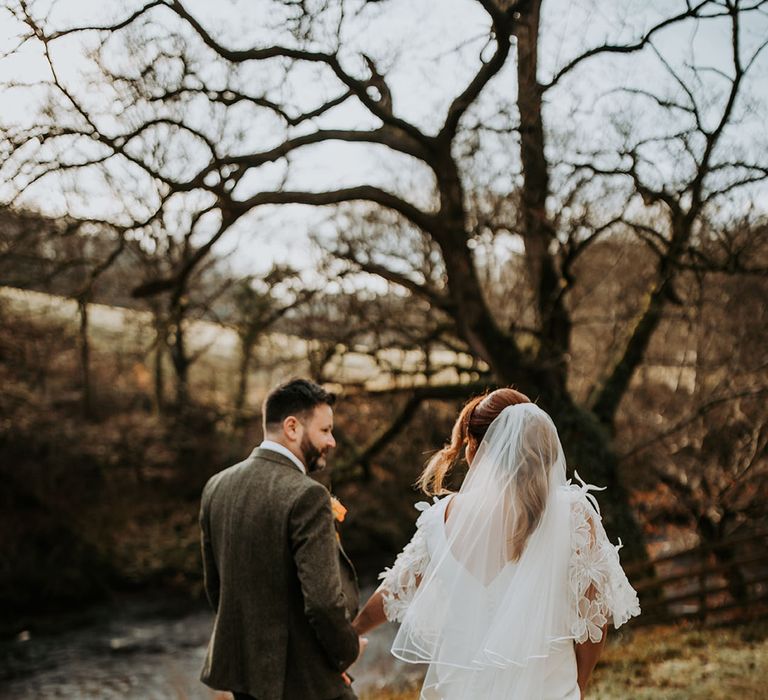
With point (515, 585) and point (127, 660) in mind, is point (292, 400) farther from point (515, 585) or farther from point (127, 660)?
point (127, 660)

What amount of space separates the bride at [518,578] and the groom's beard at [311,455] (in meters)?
0.64

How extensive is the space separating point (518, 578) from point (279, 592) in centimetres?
92

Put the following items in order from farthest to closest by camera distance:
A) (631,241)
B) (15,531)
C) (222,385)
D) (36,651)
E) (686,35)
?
(222,385) < (15,531) < (36,651) < (631,241) < (686,35)

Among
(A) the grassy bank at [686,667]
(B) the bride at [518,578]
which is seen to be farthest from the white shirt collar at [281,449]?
(A) the grassy bank at [686,667]

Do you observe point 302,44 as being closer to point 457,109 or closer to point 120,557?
point 457,109

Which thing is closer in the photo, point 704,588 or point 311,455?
point 311,455

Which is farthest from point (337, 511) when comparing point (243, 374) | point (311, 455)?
point (243, 374)

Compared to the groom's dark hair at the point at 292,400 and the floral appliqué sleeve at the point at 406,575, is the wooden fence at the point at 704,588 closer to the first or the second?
the floral appliqué sleeve at the point at 406,575

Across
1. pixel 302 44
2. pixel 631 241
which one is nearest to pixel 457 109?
pixel 302 44

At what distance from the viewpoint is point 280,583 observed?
123 inches

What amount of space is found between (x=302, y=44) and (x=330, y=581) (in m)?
6.16

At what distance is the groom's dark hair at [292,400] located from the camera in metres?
3.34

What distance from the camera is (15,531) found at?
15.5m

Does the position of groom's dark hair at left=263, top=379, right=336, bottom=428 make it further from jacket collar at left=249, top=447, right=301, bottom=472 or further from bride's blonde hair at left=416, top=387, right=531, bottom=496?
bride's blonde hair at left=416, top=387, right=531, bottom=496
